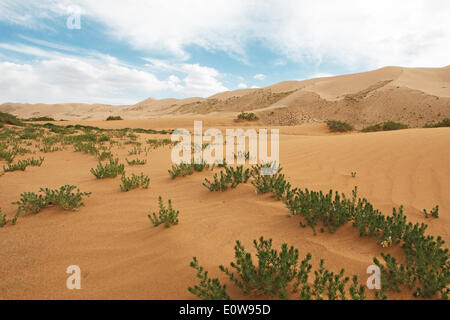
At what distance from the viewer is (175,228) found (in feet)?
9.04

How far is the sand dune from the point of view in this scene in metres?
1.98

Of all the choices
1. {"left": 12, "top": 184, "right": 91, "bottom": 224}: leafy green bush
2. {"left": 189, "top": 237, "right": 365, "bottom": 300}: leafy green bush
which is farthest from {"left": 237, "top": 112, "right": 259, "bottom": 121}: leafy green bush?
{"left": 189, "top": 237, "right": 365, "bottom": 300}: leafy green bush

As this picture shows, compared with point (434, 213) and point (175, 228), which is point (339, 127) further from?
point (175, 228)

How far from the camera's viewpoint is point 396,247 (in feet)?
7.43

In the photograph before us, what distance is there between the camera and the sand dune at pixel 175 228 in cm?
198

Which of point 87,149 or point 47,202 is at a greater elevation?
point 87,149

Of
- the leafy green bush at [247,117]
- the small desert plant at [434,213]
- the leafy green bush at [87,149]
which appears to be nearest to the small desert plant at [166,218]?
the small desert plant at [434,213]

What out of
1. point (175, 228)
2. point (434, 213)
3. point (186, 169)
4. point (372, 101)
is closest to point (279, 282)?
point (175, 228)

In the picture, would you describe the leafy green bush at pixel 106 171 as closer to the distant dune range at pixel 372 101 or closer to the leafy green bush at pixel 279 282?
the leafy green bush at pixel 279 282

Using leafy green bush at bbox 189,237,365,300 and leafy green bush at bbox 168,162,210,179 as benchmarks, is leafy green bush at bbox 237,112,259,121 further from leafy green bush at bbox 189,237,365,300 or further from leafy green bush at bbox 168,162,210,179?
leafy green bush at bbox 189,237,365,300

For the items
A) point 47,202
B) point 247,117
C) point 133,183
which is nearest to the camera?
point 47,202

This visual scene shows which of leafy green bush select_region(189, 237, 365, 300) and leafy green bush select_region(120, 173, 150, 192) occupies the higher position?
leafy green bush select_region(120, 173, 150, 192)

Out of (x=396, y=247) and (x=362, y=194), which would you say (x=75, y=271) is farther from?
(x=362, y=194)
